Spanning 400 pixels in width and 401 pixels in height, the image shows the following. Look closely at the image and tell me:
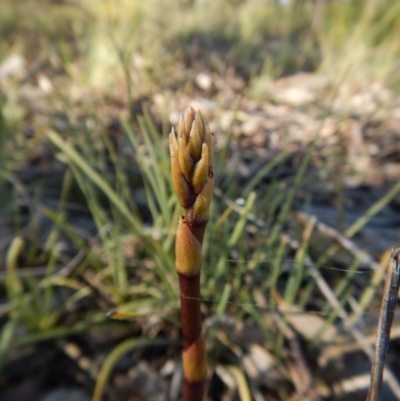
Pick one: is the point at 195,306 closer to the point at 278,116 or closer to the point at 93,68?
the point at 278,116

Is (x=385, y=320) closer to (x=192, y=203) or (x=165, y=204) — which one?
(x=192, y=203)

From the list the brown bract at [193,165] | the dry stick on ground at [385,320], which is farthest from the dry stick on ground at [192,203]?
the dry stick on ground at [385,320]

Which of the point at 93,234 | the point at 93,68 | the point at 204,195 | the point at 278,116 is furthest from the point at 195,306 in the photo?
the point at 93,68

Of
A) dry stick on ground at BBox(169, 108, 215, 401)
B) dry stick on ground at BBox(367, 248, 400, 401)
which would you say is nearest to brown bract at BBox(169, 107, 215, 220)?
dry stick on ground at BBox(169, 108, 215, 401)

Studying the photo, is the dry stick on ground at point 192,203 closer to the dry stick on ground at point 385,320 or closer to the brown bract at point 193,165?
the brown bract at point 193,165

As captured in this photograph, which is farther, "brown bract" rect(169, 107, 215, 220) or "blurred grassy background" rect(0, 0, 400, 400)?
"blurred grassy background" rect(0, 0, 400, 400)

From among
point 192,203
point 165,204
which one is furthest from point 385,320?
point 165,204

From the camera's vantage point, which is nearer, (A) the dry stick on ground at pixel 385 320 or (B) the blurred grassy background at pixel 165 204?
(A) the dry stick on ground at pixel 385 320

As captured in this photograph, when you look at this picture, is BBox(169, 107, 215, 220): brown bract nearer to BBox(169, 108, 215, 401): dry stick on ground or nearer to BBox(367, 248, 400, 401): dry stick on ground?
BBox(169, 108, 215, 401): dry stick on ground
